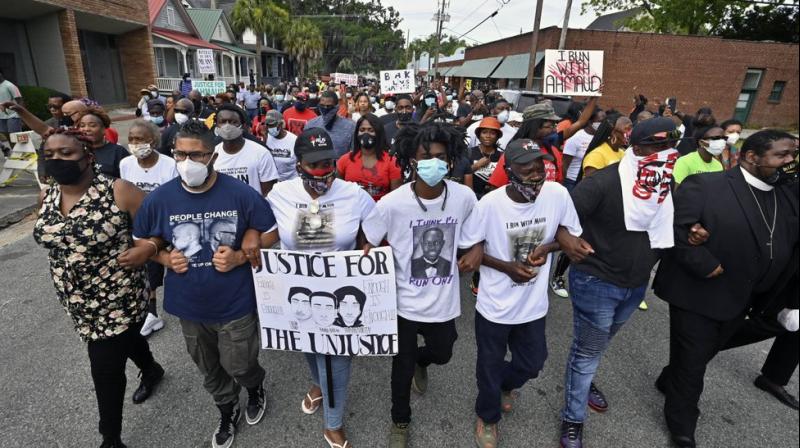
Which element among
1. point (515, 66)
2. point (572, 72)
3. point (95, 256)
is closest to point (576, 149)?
point (572, 72)

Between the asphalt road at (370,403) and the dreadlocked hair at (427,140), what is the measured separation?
5.94 feet

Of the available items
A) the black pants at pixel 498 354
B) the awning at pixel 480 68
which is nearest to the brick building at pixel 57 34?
the black pants at pixel 498 354

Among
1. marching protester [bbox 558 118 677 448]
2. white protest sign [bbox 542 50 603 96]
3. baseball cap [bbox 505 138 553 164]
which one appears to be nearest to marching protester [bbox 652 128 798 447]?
marching protester [bbox 558 118 677 448]

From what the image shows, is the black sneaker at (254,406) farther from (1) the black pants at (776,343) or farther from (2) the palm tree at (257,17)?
(2) the palm tree at (257,17)

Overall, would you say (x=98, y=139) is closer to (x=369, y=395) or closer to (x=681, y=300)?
(x=369, y=395)

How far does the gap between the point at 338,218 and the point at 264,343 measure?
3.16 ft

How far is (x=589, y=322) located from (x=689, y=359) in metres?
0.70

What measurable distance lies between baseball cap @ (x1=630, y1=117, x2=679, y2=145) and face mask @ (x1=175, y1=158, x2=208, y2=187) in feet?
8.43

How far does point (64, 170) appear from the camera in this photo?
2.31 meters

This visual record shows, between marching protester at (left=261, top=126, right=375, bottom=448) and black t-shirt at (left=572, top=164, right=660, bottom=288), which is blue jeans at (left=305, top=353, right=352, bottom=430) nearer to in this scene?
marching protester at (left=261, top=126, right=375, bottom=448)

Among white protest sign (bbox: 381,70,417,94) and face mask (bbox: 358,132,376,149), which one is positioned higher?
white protest sign (bbox: 381,70,417,94)

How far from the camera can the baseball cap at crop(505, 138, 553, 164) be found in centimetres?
238

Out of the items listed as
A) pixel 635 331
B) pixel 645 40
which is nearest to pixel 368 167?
pixel 635 331

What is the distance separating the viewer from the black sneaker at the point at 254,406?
2949 millimetres
